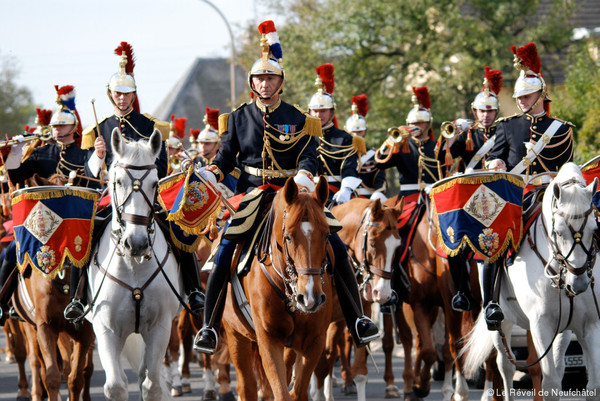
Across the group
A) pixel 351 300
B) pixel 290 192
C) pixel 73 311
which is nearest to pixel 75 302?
pixel 73 311

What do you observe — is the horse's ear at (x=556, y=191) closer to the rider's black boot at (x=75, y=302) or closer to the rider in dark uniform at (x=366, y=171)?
A: the rider's black boot at (x=75, y=302)

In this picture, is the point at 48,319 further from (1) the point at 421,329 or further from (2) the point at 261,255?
(1) the point at 421,329

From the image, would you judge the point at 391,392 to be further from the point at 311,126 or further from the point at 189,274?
the point at 311,126

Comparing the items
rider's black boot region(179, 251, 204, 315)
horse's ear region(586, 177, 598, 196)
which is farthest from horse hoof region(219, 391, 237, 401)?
horse's ear region(586, 177, 598, 196)

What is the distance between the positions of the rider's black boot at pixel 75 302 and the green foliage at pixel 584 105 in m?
10.5

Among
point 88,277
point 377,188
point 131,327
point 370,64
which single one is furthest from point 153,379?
point 370,64

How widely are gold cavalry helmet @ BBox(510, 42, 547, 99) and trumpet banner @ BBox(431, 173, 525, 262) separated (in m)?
1.14

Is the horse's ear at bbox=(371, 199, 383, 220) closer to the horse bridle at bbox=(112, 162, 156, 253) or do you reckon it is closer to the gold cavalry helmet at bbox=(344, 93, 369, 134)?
the horse bridle at bbox=(112, 162, 156, 253)

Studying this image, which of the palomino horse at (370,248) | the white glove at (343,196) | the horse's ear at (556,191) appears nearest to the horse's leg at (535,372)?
the palomino horse at (370,248)

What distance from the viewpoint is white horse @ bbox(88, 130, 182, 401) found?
864 cm

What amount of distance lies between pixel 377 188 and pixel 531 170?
4653 millimetres

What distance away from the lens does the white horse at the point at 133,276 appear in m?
8.64

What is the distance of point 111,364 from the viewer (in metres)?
8.93

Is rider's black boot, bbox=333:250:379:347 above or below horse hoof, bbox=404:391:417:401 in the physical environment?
above
